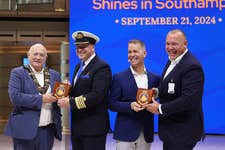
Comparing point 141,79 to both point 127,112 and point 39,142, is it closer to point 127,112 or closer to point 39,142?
point 127,112

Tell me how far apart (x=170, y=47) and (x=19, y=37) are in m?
5.59

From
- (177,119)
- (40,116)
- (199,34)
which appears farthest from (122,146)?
(199,34)

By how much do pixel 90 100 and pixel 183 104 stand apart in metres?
0.75

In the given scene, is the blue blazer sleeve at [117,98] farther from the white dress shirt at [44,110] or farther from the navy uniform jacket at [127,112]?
the white dress shirt at [44,110]

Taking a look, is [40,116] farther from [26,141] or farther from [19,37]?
[19,37]

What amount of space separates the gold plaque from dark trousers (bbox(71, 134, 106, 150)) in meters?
0.48

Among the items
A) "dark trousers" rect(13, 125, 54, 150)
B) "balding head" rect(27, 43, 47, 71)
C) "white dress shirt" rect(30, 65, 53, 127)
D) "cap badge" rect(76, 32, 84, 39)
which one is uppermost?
"cap badge" rect(76, 32, 84, 39)

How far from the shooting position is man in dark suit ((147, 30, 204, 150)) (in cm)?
298

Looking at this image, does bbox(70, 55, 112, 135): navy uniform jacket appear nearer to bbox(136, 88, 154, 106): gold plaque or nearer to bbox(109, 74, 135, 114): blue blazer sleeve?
bbox(109, 74, 135, 114): blue blazer sleeve

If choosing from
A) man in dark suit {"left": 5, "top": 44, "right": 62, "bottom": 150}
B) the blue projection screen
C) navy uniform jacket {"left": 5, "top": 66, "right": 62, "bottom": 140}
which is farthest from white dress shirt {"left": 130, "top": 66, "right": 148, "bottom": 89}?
the blue projection screen

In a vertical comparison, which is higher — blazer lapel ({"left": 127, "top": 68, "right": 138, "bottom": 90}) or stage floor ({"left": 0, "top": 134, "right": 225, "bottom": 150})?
blazer lapel ({"left": 127, "top": 68, "right": 138, "bottom": 90})

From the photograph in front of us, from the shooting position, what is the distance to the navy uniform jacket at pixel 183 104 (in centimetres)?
298

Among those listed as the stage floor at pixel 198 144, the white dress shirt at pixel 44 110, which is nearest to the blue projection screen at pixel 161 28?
the stage floor at pixel 198 144

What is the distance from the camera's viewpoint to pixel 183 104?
9.74 feet
